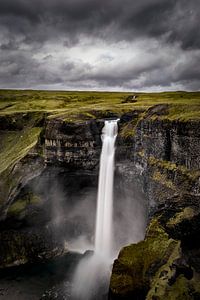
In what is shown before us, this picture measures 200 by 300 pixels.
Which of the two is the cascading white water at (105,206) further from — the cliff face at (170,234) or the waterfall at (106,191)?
the cliff face at (170,234)

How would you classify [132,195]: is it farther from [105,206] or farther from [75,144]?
[75,144]

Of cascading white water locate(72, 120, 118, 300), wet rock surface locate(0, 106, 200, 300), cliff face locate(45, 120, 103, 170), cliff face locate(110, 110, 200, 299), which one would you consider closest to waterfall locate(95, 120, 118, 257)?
cascading white water locate(72, 120, 118, 300)

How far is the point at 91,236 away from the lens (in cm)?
4216

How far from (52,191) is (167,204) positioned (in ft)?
63.2

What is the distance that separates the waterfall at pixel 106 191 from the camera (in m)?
38.8

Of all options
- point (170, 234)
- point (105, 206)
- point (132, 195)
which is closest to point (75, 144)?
point (105, 206)

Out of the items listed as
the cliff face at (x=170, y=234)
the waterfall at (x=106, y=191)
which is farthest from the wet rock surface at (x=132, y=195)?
the waterfall at (x=106, y=191)

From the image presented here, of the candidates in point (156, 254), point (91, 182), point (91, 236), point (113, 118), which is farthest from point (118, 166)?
point (156, 254)

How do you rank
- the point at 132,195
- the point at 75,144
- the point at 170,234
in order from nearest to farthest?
the point at 170,234 < the point at 132,195 < the point at 75,144

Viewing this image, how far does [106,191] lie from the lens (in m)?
39.3

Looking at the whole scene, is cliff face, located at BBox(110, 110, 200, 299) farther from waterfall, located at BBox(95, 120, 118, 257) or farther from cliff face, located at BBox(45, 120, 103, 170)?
cliff face, located at BBox(45, 120, 103, 170)

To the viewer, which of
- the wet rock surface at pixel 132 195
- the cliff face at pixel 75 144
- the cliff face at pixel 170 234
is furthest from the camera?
the cliff face at pixel 75 144

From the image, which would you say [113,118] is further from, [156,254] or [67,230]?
[156,254]

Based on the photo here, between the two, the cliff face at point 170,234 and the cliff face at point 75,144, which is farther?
the cliff face at point 75,144
